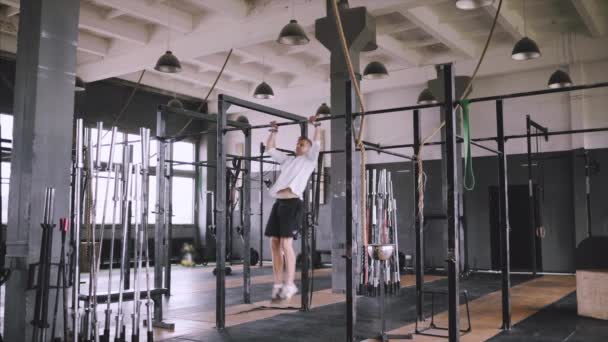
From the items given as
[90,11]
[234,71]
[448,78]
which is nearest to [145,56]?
[90,11]

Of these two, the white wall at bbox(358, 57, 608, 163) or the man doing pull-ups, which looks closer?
the man doing pull-ups

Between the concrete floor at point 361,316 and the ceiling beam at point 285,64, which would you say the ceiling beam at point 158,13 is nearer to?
the ceiling beam at point 285,64

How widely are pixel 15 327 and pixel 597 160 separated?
9.99m

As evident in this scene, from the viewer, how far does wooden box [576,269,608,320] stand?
212 inches

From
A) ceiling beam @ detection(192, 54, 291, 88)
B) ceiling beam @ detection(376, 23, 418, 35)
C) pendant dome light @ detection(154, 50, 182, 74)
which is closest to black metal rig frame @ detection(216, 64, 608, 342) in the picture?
pendant dome light @ detection(154, 50, 182, 74)

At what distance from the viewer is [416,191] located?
5414mm

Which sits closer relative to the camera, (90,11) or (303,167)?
(303,167)

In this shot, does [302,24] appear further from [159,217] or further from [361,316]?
[361,316]

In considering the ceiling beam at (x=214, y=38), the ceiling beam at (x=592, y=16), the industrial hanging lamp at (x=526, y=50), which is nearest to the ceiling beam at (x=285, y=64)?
the ceiling beam at (x=214, y=38)

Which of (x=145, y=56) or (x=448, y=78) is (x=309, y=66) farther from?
(x=448, y=78)

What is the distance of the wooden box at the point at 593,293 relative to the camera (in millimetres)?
5383

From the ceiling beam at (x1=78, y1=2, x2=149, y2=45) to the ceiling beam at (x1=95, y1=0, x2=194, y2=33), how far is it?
58cm

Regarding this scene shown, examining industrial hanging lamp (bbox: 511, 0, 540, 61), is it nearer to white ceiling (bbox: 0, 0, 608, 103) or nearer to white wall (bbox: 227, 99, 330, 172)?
white ceiling (bbox: 0, 0, 608, 103)

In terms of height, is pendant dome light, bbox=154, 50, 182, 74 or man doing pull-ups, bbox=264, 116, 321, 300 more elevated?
pendant dome light, bbox=154, 50, 182, 74
